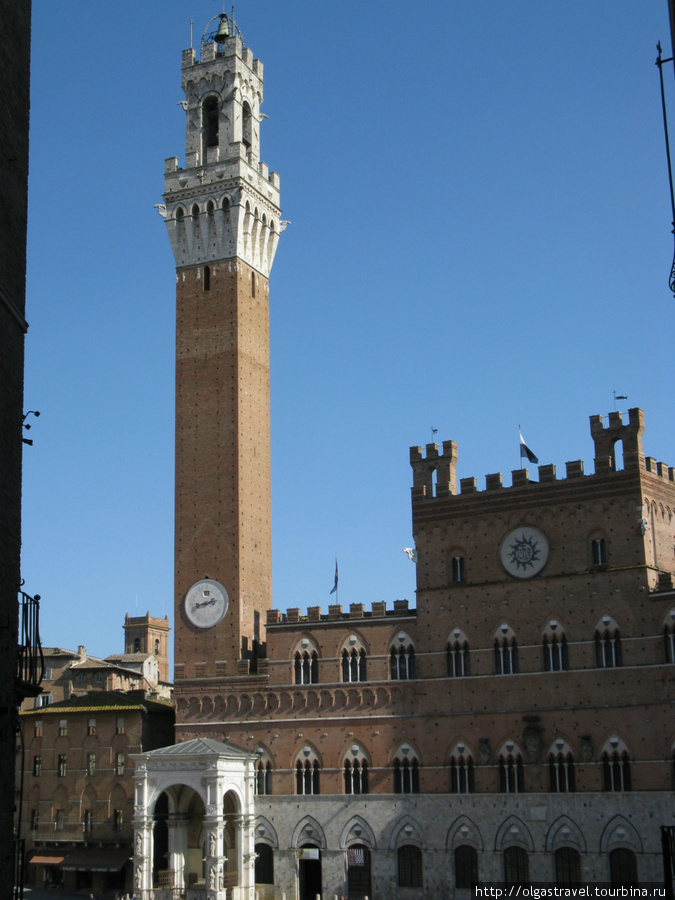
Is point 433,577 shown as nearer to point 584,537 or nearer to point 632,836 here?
point 584,537

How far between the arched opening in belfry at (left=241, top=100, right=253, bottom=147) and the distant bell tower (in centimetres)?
5

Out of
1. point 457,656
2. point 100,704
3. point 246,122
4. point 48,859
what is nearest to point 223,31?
point 246,122

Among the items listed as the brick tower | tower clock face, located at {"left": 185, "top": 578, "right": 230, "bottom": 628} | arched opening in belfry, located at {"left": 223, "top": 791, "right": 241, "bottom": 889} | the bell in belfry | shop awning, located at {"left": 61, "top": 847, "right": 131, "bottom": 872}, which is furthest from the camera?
the brick tower

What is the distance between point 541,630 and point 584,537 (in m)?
4.14

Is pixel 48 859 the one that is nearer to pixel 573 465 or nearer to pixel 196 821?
pixel 196 821

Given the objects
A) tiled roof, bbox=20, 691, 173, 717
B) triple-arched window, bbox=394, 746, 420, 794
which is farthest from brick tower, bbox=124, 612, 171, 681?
triple-arched window, bbox=394, 746, 420, 794

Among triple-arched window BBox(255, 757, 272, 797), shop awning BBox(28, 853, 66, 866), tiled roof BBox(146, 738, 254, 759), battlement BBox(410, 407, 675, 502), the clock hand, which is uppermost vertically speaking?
battlement BBox(410, 407, 675, 502)

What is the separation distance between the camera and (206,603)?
54.3 metres

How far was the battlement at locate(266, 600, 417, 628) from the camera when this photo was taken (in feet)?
168

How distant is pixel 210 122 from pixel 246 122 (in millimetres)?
1876

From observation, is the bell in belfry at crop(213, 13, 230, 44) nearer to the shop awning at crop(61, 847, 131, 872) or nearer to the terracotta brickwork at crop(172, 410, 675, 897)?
the terracotta brickwork at crop(172, 410, 675, 897)

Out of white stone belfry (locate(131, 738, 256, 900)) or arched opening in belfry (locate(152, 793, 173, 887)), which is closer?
white stone belfry (locate(131, 738, 256, 900))

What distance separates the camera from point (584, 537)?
4772 cm

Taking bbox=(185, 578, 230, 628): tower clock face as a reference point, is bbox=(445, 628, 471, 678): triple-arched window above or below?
below
